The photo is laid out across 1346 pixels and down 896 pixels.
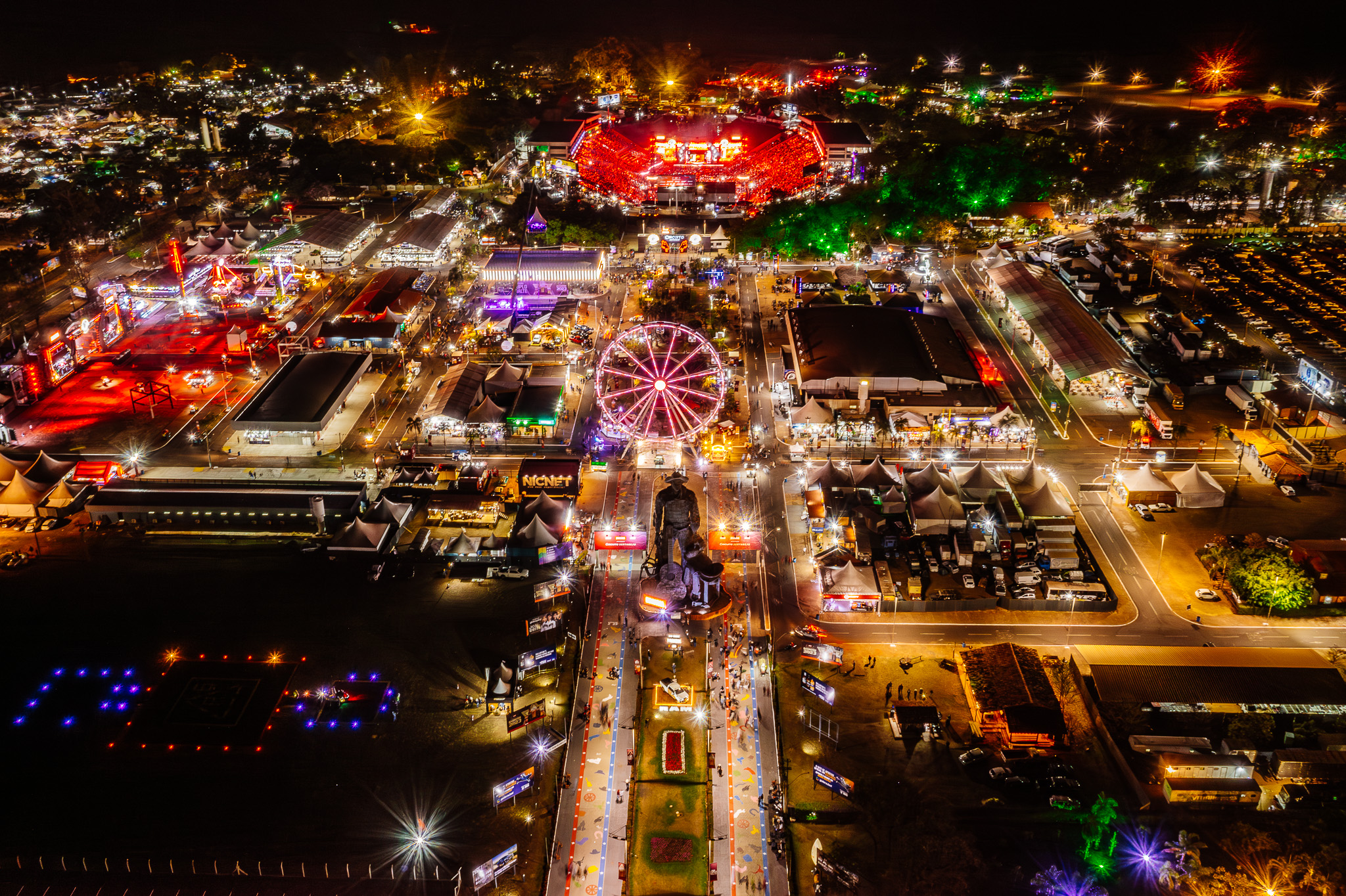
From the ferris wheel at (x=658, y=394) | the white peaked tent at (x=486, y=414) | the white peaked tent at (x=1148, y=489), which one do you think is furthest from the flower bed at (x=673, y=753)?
the white peaked tent at (x=1148, y=489)

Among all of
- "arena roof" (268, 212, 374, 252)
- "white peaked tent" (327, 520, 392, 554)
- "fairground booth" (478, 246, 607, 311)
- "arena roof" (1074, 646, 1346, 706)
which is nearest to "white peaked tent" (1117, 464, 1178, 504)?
"arena roof" (1074, 646, 1346, 706)

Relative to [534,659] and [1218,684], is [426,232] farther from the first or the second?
[1218,684]

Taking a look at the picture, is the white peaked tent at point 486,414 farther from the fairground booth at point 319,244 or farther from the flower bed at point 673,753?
the fairground booth at point 319,244

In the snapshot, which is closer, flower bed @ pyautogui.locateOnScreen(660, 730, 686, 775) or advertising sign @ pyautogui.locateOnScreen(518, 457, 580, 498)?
flower bed @ pyautogui.locateOnScreen(660, 730, 686, 775)

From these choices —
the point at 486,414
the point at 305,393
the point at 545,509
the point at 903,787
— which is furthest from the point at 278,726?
the point at 305,393

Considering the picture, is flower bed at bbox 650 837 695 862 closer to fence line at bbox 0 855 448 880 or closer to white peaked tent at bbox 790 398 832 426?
fence line at bbox 0 855 448 880

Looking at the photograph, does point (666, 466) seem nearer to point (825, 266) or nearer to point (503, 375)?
point (503, 375)

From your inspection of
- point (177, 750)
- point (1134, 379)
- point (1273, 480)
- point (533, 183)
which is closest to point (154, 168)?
point (533, 183)
